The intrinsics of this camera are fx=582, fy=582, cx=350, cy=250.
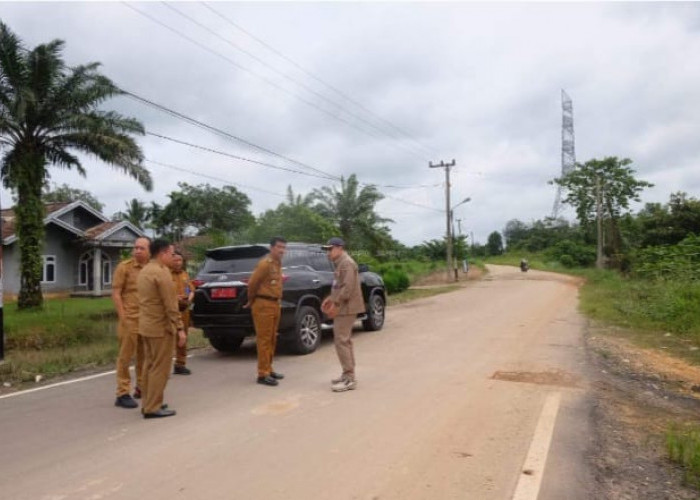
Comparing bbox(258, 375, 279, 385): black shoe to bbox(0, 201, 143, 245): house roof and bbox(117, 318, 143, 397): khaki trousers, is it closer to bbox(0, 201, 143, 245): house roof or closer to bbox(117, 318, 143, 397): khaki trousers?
bbox(117, 318, 143, 397): khaki trousers

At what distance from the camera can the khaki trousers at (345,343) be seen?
6746 mm

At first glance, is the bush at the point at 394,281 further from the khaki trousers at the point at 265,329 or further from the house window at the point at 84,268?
the khaki trousers at the point at 265,329

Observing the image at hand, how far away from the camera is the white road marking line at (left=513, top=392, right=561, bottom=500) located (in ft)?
12.6

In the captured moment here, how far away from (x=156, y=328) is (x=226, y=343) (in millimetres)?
4356

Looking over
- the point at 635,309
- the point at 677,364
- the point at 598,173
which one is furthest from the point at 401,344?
the point at 598,173

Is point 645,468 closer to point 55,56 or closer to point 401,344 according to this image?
point 401,344

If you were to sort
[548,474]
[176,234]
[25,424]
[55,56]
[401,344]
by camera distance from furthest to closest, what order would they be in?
[176,234], [55,56], [401,344], [25,424], [548,474]

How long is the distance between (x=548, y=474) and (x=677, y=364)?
18.5 ft

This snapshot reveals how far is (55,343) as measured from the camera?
1314 centimetres

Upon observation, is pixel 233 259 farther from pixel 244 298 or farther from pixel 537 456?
pixel 537 456

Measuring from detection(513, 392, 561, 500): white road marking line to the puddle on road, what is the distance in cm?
98

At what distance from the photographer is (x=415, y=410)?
574cm

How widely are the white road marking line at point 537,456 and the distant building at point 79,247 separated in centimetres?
2581

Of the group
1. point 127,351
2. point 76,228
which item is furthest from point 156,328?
point 76,228
